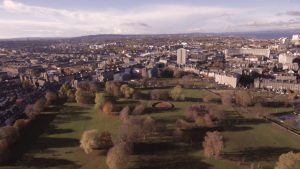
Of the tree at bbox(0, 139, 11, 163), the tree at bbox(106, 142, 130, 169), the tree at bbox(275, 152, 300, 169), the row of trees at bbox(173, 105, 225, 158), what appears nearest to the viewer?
the tree at bbox(275, 152, 300, 169)

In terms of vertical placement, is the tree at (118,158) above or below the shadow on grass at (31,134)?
above

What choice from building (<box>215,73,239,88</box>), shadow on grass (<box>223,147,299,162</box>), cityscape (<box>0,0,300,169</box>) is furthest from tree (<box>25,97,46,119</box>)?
building (<box>215,73,239,88</box>)

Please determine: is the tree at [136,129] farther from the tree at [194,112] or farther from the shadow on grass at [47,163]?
the tree at [194,112]

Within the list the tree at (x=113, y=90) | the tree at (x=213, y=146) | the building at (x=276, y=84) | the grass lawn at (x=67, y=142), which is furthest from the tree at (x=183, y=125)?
the building at (x=276, y=84)

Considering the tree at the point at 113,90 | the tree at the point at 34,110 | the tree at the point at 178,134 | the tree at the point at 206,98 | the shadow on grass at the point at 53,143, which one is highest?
the tree at the point at 113,90

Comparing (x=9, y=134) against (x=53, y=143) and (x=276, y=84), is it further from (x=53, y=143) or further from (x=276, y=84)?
(x=276, y=84)

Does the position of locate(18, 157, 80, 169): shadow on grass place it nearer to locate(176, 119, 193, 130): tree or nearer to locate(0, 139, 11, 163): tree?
locate(0, 139, 11, 163): tree

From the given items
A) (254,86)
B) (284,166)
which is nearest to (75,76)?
(254,86)

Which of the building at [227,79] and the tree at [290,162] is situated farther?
the building at [227,79]
